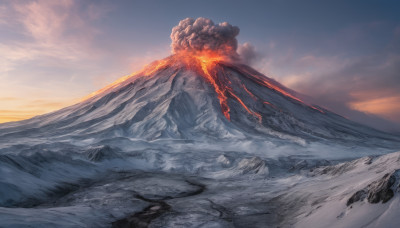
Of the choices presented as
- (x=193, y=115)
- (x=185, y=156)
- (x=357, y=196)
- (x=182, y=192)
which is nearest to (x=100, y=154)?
(x=185, y=156)

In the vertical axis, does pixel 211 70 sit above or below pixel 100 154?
above

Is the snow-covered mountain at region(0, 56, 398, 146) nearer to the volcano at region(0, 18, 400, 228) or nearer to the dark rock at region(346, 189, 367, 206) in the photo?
the volcano at region(0, 18, 400, 228)

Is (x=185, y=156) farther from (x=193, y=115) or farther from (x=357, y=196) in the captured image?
(x=357, y=196)

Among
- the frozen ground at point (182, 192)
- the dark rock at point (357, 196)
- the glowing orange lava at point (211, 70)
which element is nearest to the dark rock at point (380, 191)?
the dark rock at point (357, 196)

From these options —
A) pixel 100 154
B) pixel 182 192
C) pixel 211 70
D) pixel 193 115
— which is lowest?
pixel 182 192

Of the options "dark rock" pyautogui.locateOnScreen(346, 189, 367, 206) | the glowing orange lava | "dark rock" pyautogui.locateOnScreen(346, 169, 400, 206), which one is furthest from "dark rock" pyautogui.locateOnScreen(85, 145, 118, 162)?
the glowing orange lava

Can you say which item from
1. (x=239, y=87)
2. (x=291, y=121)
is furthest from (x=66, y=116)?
(x=291, y=121)
